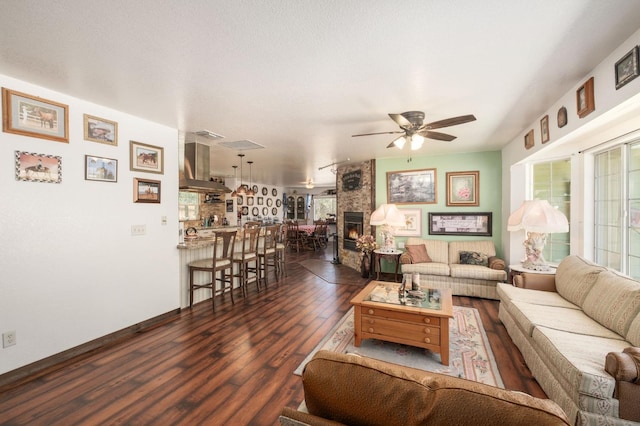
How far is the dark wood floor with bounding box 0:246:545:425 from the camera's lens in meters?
1.94

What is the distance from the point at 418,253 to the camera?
16.6 ft

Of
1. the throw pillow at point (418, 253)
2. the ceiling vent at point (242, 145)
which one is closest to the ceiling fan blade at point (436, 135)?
the throw pillow at point (418, 253)

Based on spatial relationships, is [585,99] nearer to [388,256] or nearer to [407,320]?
[407,320]

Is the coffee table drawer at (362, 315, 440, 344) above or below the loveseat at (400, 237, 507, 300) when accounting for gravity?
below

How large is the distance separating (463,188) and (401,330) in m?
3.72

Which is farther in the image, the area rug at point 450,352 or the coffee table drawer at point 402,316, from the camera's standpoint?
the coffee table drawer at point 402,316

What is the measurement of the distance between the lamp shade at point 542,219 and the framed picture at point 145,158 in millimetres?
4710

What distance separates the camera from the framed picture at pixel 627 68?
1741mm

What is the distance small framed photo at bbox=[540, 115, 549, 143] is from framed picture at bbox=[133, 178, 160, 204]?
15.6 feet

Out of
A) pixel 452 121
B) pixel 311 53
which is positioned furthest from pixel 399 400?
pixel 452 121

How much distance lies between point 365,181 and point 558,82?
3939 millimetres

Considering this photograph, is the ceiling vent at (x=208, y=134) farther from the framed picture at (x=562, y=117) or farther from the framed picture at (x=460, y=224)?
the framed picture at (x=460, y=224)

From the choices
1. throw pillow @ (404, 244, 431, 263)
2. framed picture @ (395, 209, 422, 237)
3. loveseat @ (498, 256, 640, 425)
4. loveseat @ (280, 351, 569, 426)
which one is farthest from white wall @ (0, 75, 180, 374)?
framed picture @ (395, 209, 422, 237)

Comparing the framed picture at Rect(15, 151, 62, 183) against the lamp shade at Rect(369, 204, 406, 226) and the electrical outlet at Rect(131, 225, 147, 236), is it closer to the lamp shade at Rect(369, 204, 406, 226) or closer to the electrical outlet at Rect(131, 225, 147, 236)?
the electrical outlet at Rect(131, 225, 147, 236)
